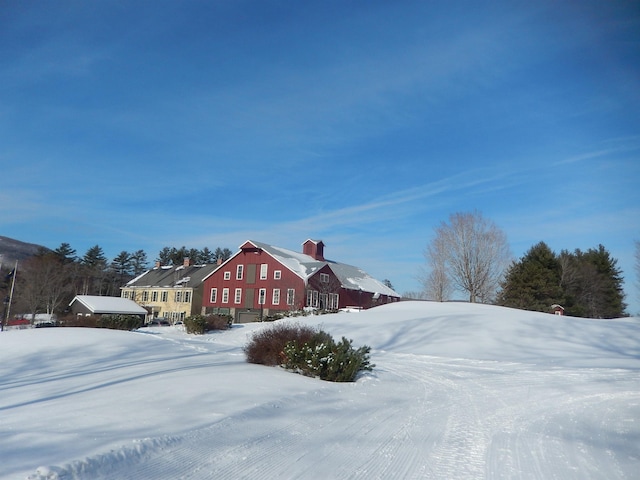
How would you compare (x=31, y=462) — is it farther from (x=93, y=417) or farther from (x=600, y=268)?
(x=600, y=268)

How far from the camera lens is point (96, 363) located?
1128cm

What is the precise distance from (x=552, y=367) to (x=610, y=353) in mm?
5108

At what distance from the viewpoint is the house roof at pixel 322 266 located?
4781cm

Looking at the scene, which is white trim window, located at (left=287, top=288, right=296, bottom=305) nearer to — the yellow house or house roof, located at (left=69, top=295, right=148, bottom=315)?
the yellow house

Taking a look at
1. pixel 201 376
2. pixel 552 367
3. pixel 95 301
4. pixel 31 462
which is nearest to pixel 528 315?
pixel 552 367

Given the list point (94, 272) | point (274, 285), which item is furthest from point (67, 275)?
point (274, 285)

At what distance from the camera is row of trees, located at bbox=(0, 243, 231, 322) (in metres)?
59.1

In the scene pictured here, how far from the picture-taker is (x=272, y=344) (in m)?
12.6

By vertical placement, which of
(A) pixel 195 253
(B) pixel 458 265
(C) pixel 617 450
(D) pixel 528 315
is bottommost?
(C) pixel 617 450

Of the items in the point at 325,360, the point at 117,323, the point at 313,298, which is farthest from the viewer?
the point at 313,298

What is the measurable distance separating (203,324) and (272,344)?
1820cm

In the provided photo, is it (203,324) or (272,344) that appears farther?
(203,324)

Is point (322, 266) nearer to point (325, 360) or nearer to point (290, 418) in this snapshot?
point (325, 360)

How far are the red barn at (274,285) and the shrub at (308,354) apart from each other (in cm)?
3197
